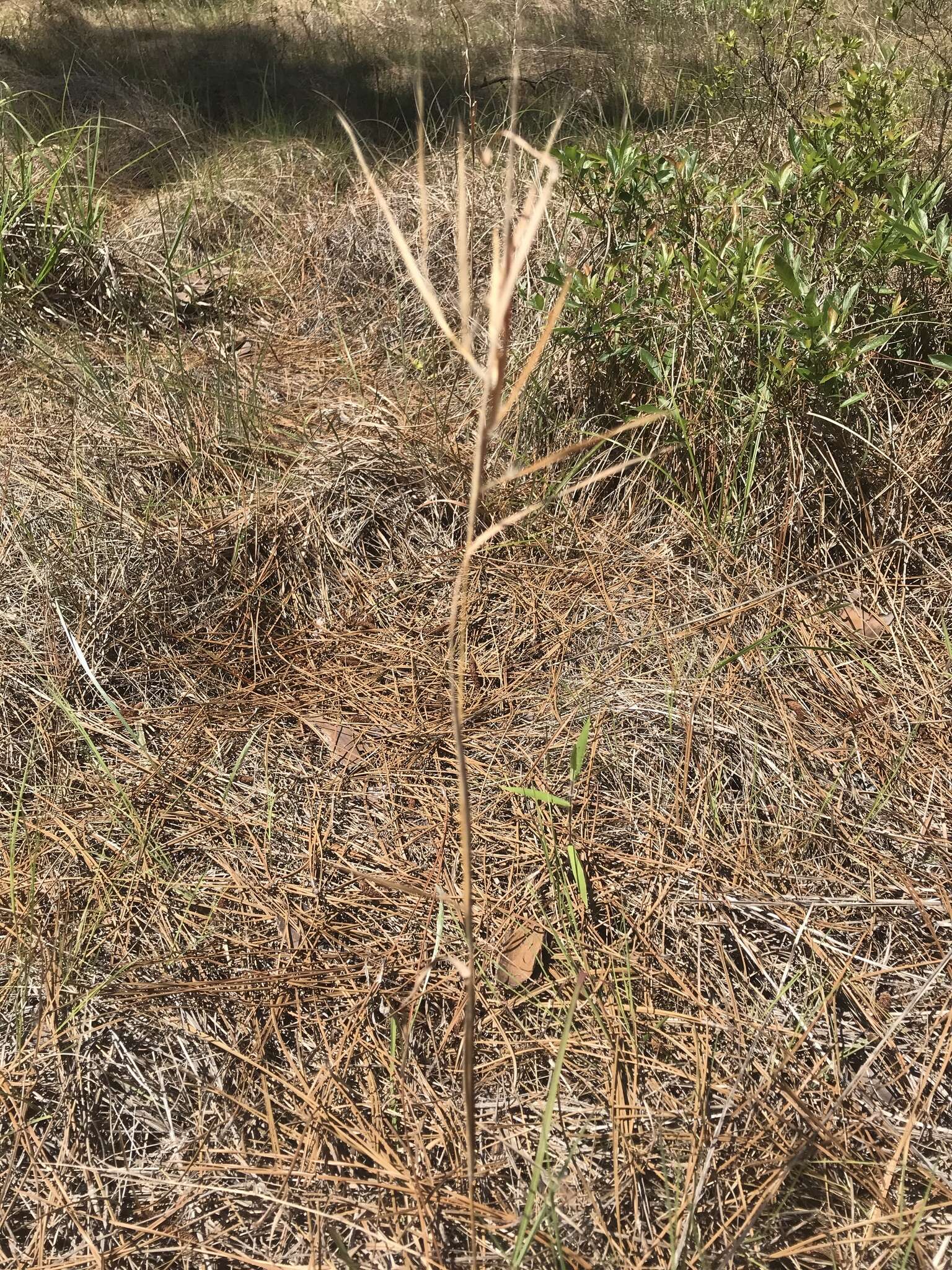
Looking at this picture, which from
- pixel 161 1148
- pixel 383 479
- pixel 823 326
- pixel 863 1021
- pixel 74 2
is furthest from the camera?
pixel 74 2

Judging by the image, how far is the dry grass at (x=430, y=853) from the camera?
1.14 metres

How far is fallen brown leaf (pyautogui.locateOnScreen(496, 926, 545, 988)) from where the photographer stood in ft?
4.42

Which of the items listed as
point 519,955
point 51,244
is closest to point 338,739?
point 519,955

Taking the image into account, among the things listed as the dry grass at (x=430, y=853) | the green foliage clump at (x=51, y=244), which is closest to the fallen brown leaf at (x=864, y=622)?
the dry grass at (x=430, y=853)

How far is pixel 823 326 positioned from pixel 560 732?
101cm

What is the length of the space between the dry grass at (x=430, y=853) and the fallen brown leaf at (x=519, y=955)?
15 mm

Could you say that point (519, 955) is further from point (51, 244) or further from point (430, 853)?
point (51, 244)

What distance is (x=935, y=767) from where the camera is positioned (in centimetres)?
158

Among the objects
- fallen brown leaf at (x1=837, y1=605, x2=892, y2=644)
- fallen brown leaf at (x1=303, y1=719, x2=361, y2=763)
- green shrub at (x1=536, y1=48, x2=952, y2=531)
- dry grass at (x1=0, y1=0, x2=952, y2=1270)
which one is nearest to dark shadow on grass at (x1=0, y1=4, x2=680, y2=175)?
green shrub at (x1=536, y1=48, x2=952, y2=531)

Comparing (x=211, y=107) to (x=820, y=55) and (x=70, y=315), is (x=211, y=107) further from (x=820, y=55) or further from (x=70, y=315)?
(x=820, y=55)

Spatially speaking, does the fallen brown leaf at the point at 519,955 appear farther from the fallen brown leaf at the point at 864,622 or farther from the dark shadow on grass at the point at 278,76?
the dark shadow on grass at the point at 278,76

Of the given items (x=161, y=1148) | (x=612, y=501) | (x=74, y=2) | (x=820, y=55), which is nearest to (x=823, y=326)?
(x=612, y=501)

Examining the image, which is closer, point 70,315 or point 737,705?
point 737,705

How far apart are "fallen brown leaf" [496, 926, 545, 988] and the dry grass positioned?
1 cm
